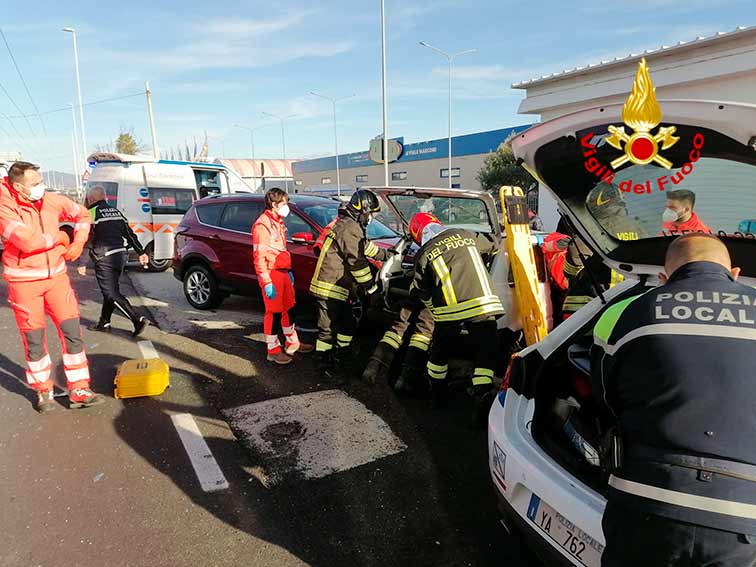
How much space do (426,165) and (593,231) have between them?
136 feet

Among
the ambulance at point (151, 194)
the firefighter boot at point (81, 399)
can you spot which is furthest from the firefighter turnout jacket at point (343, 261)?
the ambulance at point (151, 194)

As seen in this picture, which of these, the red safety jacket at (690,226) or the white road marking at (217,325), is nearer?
the red safety jacket at (690,226)

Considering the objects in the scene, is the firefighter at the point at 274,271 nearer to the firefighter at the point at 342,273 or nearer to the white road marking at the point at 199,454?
the firefighter at the point at 342,273

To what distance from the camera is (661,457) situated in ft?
Result: 4.69

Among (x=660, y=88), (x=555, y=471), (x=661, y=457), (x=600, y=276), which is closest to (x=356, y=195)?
(x=600, y=276)

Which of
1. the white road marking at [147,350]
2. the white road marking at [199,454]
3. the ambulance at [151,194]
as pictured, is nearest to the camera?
the white road marking at [199,454]

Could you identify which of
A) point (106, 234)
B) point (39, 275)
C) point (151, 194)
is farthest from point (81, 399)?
point (151, 194)

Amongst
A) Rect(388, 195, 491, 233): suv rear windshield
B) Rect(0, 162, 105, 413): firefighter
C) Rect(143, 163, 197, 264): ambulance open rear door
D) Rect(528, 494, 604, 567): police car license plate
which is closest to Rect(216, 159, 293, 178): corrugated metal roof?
Rect(143, 163, 197, 264): ambulance open rear door

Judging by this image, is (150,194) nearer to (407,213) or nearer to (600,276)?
(407,213)

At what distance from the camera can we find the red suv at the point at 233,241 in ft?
21.1

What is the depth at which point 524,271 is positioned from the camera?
4059 millimetres

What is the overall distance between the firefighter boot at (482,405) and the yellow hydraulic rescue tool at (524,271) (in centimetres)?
53

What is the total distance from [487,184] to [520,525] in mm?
29075

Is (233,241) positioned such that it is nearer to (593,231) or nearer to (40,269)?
(40,269)
